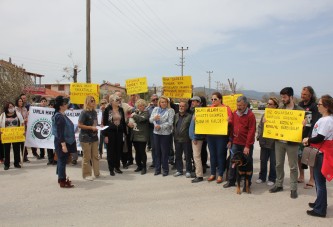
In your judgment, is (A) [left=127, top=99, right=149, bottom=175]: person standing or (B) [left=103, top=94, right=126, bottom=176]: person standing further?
(A) [left=127, top=99, right=149, bottom=175]: person standing

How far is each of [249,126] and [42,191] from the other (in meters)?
4.42

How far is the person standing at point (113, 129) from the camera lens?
762cm

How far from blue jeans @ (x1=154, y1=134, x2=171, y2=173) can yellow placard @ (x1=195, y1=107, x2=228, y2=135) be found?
1.00 meters

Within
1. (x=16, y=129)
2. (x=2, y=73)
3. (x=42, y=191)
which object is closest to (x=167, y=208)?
(x=42, y=191)

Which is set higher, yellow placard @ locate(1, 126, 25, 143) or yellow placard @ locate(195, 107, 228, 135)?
yellow placard @ locate(195, 107, 228, 135)

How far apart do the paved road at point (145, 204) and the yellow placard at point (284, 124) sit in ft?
3.81

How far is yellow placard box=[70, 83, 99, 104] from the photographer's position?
9703 mm

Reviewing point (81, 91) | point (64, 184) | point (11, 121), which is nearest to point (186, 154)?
point (64, 184)

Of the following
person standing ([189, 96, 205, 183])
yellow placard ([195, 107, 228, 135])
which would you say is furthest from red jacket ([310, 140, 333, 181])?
person standing ([189, 96, 205, 183])

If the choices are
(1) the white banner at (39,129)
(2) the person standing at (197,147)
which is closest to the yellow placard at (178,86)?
(2) the person standing at (197,147)

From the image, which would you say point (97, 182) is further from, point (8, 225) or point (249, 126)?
point (249, 126)

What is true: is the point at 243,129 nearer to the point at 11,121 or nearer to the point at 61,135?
the point at 61,135

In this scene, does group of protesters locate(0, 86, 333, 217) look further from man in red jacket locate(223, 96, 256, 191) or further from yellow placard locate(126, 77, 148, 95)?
yellow placard locate(126, 77, 148, 95)

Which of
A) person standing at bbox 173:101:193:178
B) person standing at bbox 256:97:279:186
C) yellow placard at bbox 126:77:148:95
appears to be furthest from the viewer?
yellow placard at bbox 126:77:148:95
